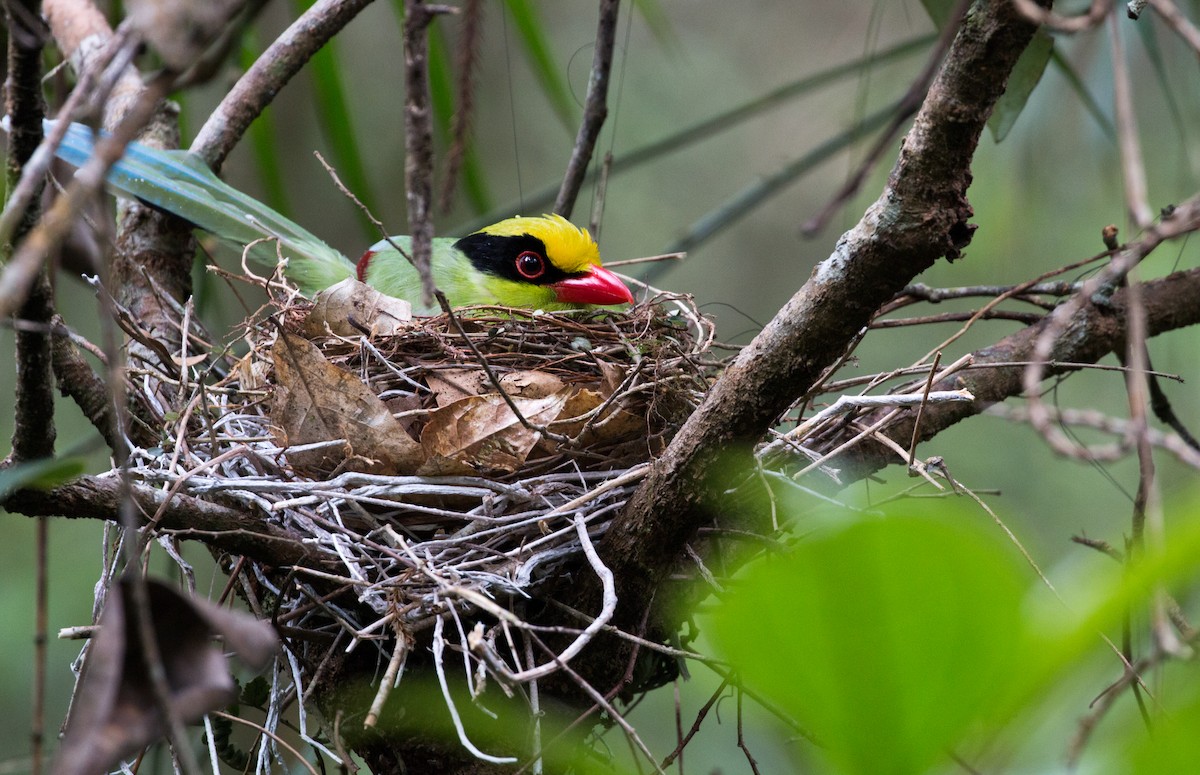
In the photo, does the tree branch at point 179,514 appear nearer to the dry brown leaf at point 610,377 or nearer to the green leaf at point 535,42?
the dry brown leaf at point 610,377

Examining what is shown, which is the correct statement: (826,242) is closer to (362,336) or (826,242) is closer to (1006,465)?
(1006,465)

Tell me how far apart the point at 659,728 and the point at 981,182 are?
308 cm

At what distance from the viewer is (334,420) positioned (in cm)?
171

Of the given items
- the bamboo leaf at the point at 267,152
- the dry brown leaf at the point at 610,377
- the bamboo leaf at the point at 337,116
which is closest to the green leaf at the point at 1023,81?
the dry brown leaf at the point at 610,377

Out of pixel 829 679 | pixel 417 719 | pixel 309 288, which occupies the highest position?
pixel 309 288

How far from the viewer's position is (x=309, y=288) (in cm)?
247

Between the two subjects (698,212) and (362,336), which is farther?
(698,212)

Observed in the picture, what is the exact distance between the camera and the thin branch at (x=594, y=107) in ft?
7.23

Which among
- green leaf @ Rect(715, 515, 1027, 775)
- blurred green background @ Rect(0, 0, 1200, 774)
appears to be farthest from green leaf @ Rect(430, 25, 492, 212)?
green leaf @ Rect(715, 515, 1027, 775)

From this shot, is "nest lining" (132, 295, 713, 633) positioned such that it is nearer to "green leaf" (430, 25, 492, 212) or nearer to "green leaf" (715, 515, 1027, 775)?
"green leaf" (430, 25, 492, 212)

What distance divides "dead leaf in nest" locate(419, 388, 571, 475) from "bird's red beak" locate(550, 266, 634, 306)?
742 millimetres

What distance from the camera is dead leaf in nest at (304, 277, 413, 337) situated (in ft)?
6.61

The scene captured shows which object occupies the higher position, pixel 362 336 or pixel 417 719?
pixel 362 336

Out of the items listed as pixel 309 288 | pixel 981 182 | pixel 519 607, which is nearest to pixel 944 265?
pixel 981 182
